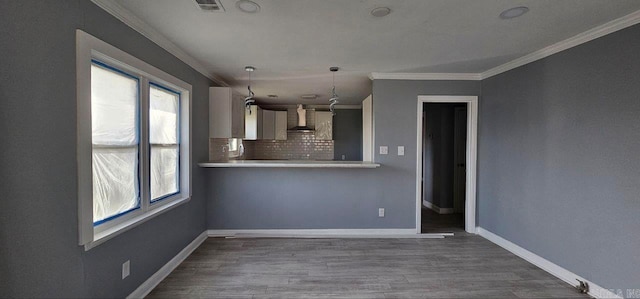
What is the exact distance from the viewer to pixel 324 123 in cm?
671

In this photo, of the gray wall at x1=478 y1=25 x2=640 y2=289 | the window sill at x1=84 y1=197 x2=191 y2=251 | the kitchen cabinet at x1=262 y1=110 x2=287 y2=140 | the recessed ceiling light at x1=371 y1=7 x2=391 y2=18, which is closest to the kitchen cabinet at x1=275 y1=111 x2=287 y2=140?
the kitchen cabinet at x1=262 y1=110 x2=287 y2=140

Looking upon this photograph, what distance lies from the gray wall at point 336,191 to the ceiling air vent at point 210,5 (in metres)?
2.36

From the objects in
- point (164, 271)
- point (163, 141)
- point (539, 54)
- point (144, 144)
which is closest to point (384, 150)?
point (539, 54)

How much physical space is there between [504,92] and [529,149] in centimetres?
84

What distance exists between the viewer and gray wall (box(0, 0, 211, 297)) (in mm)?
1301

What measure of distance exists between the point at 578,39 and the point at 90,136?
4.05 meters

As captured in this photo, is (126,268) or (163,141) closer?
(126,268)

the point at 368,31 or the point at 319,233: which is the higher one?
the point at 368,31

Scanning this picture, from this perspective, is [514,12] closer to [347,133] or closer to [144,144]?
[144,144]

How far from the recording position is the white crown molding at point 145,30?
1929mm

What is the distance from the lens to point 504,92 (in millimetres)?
3504

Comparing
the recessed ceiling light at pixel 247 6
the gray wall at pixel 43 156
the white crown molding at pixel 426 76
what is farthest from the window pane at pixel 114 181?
the white crown molding at pixel 426 76

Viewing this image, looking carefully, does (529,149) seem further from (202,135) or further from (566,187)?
(202,135)

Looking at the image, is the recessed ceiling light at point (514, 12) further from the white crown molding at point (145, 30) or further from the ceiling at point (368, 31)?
the white crown molding at point (145, 30)
